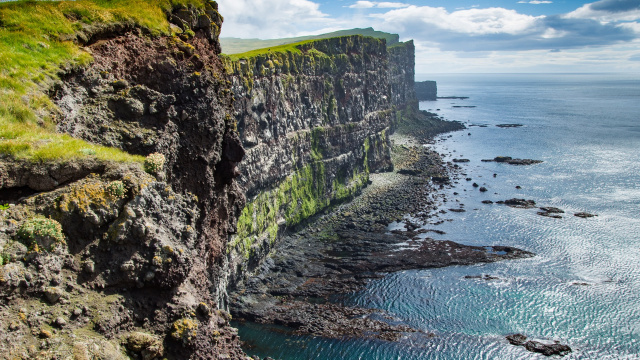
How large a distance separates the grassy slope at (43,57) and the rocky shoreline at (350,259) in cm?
3330

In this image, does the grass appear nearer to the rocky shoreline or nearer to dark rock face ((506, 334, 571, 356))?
the rocky shoreline

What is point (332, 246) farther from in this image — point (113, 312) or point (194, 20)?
point (113, 312)

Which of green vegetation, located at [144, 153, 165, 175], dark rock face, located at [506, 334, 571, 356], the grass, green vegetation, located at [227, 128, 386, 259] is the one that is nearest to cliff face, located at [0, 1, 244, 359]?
green vegetation, located at [144, 153, 165, 175]

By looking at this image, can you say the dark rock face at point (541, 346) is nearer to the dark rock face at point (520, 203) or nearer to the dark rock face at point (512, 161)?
the dark rock face at point (520, 203)

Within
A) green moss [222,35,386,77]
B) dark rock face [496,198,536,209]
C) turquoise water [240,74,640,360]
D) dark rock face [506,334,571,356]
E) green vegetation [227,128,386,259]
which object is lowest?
dark rock face [506,334,571,356]

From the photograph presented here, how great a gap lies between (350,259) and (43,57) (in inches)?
1901

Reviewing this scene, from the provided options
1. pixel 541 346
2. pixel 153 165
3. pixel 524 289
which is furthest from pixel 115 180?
pixel 524 289

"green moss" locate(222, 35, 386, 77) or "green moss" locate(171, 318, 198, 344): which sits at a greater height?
"green moss" locate(222, 35, 386, 77)

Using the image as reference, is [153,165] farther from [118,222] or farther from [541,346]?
[541,346]

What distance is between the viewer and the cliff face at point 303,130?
57.9 meters

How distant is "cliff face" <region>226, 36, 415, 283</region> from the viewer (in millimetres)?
57875

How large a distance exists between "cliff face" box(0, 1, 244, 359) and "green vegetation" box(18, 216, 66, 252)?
0.10ft

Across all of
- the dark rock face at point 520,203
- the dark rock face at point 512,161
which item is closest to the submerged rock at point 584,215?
the dark rock face at point 520,203

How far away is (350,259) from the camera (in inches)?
2488
